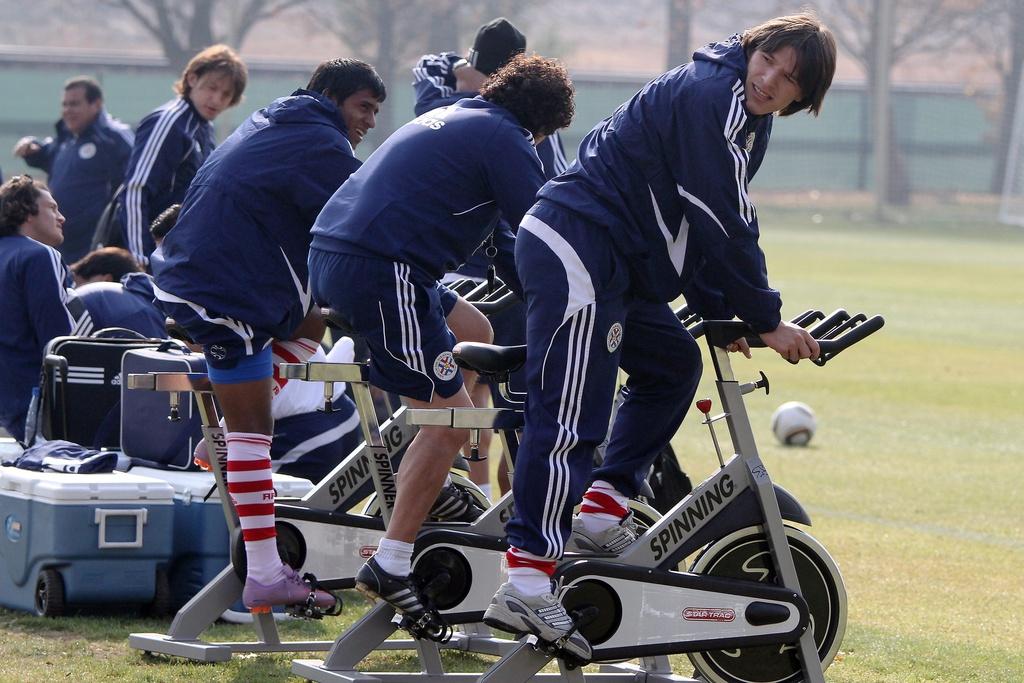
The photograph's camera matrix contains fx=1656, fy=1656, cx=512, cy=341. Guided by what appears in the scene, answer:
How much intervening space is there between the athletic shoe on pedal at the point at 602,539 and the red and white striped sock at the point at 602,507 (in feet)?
0.05

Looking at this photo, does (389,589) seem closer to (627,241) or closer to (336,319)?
(336,319)

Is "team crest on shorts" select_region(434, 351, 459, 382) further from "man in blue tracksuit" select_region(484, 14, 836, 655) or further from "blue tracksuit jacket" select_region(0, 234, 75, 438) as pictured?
"blue tracksuit jacket" select_region(0, 234, 75, 438)

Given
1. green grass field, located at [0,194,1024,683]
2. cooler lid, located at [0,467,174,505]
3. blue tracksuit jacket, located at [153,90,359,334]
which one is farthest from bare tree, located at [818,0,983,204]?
blue tracksuit jacket, located at [153,90,359,334]

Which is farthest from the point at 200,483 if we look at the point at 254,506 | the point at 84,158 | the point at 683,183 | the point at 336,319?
the point at 84,158

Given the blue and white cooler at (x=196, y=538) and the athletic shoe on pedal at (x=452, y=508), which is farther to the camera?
the blue and white cooler at (x=196, y=538)

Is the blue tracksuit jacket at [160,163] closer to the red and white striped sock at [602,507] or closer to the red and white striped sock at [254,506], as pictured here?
the red and white striped sock at [254,506]

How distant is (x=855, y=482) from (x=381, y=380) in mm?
4945

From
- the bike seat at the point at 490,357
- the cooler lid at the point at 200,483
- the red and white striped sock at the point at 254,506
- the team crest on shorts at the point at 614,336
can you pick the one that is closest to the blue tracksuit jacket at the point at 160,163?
the cooler lid at the point at 200,483

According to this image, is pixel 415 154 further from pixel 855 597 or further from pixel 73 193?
pixel 73 193

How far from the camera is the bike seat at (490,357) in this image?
442cm

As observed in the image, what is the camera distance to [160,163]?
8656 millimetres

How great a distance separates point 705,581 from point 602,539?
329 millimetres

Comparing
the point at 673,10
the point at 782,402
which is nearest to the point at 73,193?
the point at 782,402

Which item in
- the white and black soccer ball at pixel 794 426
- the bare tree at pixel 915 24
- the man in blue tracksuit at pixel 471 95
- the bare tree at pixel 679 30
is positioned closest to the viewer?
the man in blue tracksuit at pixel 471 95
